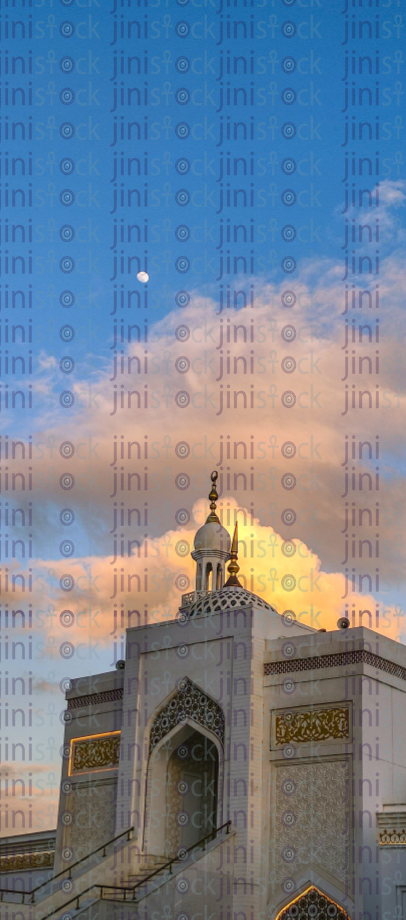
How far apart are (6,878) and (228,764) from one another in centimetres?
759

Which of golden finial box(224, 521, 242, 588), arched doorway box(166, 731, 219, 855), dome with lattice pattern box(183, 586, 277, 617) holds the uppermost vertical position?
golden finial box(224, 521, 242, 588)

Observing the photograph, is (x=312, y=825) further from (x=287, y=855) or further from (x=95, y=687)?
(x=95, y=687)

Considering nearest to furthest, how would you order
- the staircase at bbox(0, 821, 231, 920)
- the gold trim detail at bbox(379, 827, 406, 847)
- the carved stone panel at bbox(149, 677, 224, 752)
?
the gold trim detail at bbox(379, 827, 406, 847) → the staircase at bbox(0, 821, 231, 920) → the carved stone panel at bbox(149, 677, 224, 752)

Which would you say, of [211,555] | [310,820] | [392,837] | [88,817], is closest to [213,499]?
[211,555]

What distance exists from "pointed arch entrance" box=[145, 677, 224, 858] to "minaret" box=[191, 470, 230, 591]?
9.64ft

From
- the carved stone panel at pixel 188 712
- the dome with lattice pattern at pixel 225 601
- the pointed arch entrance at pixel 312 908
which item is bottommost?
the pointed arch entrance at pixel 312 908

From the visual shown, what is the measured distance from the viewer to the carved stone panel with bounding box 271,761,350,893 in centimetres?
1484

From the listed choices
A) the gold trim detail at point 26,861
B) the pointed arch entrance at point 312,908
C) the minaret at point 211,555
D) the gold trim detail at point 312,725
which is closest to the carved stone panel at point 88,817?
the gold trim detail at point 26,861

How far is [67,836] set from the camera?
61.9 ft

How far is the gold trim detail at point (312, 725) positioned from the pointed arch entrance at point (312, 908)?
203 centimetres

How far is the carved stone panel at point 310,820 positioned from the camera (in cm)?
1484

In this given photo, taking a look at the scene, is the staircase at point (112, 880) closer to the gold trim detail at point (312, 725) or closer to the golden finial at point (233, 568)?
the gold trim detail at point (312, 725)

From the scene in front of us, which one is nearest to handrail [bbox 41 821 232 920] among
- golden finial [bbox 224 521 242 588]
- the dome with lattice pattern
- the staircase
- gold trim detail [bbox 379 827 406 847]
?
the staircase

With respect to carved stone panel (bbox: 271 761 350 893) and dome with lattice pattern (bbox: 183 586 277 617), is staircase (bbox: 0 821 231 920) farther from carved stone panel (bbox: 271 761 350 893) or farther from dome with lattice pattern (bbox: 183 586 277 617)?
dome with lattice pattern (bbox: 183 586 277 617)
